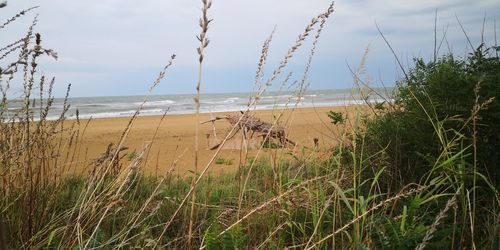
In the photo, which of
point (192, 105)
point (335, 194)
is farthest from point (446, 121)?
point (192, 105)

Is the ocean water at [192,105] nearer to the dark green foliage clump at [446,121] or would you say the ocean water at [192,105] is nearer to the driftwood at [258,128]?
the driftwood at [258,128]

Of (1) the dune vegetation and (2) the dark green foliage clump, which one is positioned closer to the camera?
(1) the dune vegetation

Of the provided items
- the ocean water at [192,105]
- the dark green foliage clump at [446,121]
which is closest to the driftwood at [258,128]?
the ocean water at [192,105]

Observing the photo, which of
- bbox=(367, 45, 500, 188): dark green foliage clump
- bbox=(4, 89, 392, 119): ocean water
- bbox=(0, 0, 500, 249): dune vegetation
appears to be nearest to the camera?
bbox=(0, 0, 500, 249): dune vegetation

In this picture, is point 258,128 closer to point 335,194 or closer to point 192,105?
point 335,194

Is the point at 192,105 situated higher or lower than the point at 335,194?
lower

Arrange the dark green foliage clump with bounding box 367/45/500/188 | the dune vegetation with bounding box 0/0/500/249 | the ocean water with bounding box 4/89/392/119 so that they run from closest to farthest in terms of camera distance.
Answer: the dune vegetation with bounding box 0/0/500/249 < the dark green foliage clump with bounding box 367/45/500/188 < the ocean water with bounding box 4/89/392/119

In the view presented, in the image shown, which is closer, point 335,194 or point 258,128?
point 335,194

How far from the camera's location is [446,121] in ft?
7.82

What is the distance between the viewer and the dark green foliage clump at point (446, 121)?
2.28m

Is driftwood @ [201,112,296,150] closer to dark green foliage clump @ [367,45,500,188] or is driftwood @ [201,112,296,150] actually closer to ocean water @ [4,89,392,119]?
ocean water @ [4,89,392,119]

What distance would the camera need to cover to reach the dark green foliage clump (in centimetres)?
228

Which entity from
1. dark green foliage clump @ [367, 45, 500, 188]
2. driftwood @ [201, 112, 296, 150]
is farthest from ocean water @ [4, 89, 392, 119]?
dark green foliage clump @ [367, 45, 500, 188]

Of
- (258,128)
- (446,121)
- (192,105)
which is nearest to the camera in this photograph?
(446,121)
